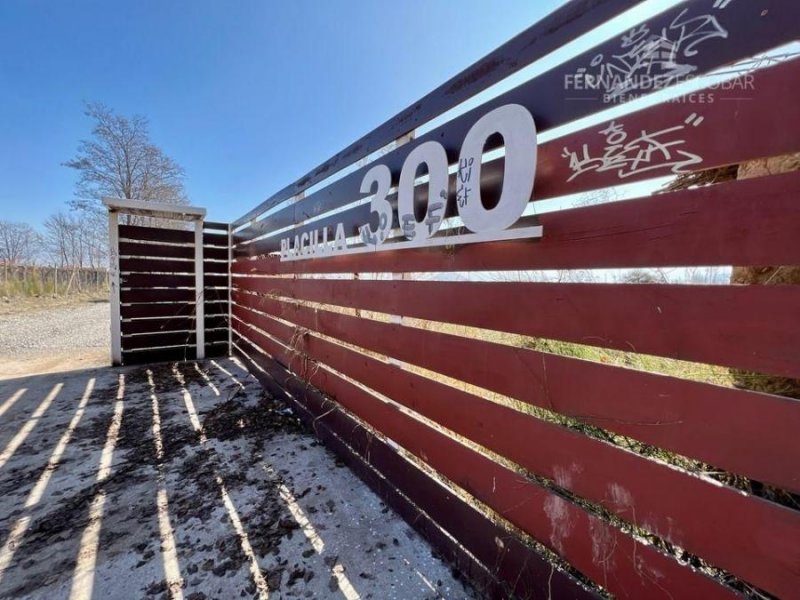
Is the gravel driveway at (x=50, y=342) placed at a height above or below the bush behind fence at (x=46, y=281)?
below

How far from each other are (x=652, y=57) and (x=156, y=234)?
5231 mm

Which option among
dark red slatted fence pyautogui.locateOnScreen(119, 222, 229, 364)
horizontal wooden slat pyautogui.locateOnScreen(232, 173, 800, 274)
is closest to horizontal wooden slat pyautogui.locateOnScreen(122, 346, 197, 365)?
dark red slatted fence pyautogui.locateOnScreen(119, 222, 229, 364)

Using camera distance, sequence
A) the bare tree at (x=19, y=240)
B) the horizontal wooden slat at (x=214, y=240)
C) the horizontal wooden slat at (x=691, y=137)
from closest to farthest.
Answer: the horizontal wooden slat at (x=691, y=137) < the horizontal wooden slat at (x=214, y=240) < the bare tree at (x=19, y=240)

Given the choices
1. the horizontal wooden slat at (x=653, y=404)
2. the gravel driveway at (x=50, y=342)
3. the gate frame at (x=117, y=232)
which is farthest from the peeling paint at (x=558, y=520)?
the gravel driveway at (x=50, y=342)

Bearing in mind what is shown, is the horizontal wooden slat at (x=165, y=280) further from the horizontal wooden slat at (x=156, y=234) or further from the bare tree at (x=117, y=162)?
the bare tree at (x=117, y=162)

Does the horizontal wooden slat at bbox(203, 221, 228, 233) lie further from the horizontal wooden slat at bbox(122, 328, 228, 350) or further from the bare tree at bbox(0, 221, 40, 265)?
the bare tree at bbox(0, 221, 40, 265)

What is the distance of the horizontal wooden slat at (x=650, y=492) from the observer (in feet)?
2.00

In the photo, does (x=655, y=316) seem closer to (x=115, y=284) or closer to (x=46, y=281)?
(x=115, y=284)

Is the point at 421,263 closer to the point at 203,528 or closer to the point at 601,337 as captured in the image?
the point at 601,337

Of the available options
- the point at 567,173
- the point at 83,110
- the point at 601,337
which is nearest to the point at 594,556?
the point at 601,337

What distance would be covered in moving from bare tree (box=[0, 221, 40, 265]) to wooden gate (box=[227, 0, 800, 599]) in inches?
1061

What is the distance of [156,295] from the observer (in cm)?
425

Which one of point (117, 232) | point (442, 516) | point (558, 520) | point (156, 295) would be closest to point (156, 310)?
point (156, 295)

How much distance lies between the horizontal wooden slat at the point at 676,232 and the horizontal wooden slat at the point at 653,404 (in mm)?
283
